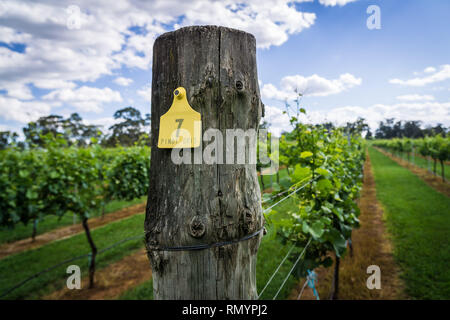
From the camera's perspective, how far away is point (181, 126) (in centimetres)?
93

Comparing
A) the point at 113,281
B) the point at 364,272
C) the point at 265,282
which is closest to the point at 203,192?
the point at 265,282

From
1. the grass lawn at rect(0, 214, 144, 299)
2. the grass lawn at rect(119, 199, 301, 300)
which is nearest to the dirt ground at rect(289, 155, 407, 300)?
the grass lawn at rect(119, 199, 301, 300)

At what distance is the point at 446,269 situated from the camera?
4848 millimetres

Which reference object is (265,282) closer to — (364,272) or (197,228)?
(364,272)

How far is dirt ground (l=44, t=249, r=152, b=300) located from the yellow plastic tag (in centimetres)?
448

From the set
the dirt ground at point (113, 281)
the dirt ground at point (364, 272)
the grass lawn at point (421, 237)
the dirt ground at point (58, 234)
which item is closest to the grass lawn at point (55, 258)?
the dirt ground at point (113, 281)

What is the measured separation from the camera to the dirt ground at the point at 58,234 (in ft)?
25.2

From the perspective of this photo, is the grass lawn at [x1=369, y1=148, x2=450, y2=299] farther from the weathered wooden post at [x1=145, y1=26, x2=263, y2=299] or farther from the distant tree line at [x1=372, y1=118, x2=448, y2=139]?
the distant tree line at [x1=372, y1=118, x2=448, y2=139]

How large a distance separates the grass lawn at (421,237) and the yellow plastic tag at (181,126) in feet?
16.5

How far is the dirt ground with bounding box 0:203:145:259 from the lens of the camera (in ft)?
25.2

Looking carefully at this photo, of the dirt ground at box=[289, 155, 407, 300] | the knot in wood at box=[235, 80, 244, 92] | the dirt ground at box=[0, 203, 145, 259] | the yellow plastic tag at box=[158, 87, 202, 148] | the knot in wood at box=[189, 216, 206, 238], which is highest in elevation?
the knot in wood at box=[235, 80, 244, 92]

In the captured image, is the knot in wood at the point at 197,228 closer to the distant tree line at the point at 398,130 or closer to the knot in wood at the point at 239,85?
the knot in wood at the point at 239,85
